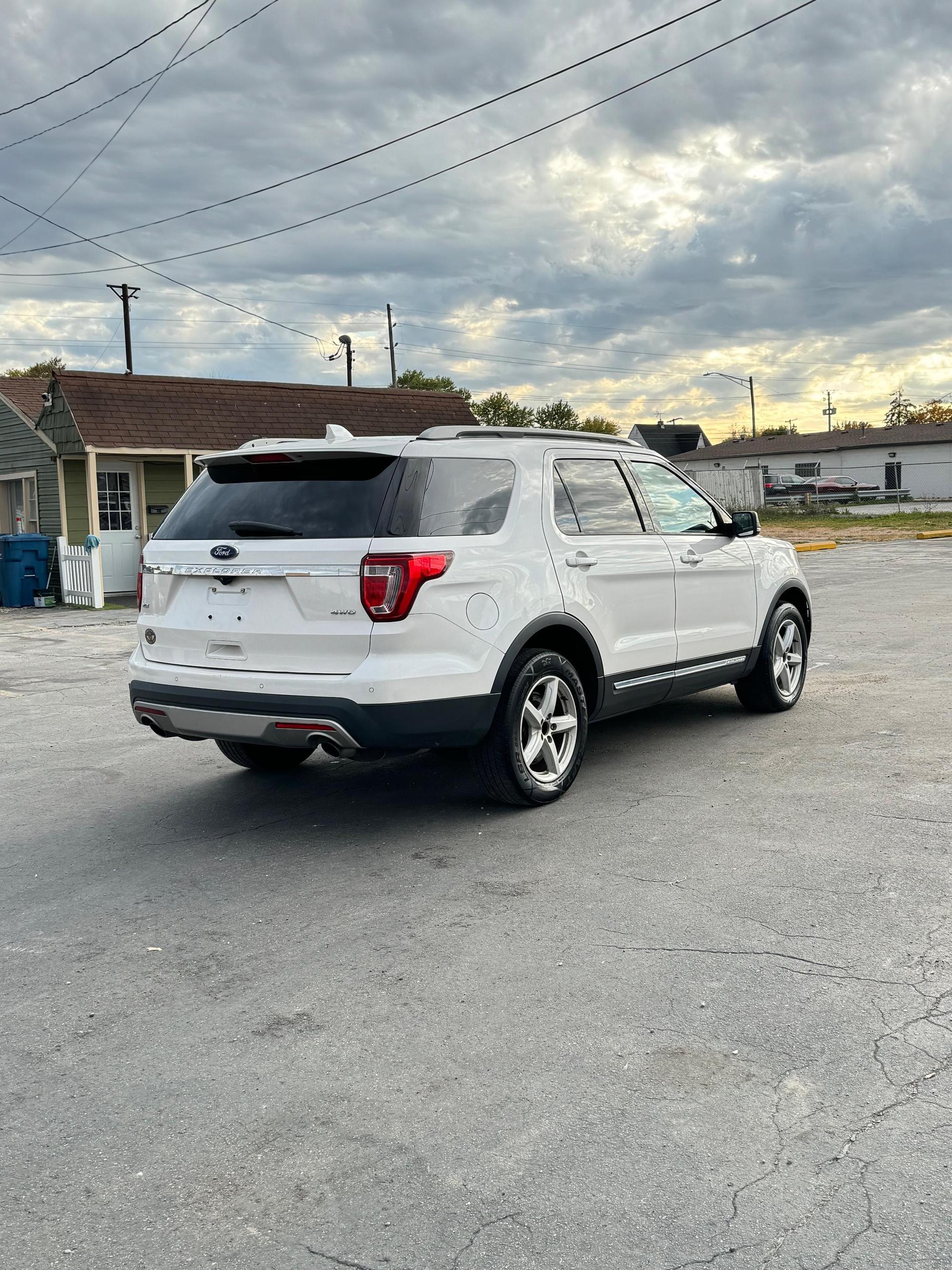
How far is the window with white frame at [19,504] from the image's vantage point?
24375mm

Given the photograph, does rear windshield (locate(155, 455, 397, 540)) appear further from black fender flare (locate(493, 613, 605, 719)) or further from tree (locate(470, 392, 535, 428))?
tree (locate(470, 392, 535, 428))

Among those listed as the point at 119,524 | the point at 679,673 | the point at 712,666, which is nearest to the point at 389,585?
the point at 679,673

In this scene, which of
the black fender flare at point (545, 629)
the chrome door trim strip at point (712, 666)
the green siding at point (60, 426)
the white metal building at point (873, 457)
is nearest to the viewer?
the black fender flare at point (545, 629)

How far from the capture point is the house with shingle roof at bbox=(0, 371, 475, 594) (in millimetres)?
21953

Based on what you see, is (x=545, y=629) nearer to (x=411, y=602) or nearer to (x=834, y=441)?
(x=411, y=602)

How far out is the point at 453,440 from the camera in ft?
19.4

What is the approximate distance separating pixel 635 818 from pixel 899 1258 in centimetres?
344

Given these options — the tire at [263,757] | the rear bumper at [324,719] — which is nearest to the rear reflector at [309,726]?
the rear bumper at [324,719]

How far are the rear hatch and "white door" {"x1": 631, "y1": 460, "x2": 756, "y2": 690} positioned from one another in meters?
2.33

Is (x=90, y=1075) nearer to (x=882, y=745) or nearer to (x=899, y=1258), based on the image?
(x=899, y=1258)

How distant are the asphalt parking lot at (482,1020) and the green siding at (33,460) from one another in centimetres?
1740

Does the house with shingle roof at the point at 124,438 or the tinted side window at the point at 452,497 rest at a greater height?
the house with shingle roof at the point at 124,438

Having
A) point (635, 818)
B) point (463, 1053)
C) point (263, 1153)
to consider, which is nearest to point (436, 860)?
point (635, 818)

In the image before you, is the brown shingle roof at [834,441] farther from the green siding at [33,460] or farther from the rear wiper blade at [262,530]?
the rear wiper blade at [262,530]
